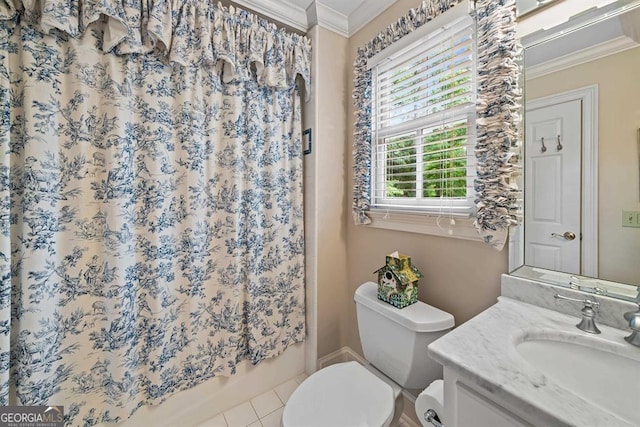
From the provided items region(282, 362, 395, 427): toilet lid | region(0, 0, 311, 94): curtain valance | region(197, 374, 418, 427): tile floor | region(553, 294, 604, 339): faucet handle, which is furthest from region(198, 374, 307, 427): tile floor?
region(0, 0, 311, 94): curtain valance

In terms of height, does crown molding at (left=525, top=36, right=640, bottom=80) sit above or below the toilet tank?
above

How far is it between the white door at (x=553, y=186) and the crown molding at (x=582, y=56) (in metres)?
0.12

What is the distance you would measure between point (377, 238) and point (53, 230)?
58.3 inches

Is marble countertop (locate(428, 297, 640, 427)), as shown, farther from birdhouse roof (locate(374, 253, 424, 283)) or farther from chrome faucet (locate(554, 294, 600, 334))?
birdhouse roof (locate(374, 253, 424, 283))

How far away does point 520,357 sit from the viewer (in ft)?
2.02

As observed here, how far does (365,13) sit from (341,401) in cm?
200

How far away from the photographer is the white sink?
0.60 m

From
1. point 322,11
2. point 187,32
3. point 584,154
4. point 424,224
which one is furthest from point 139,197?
point 584,154

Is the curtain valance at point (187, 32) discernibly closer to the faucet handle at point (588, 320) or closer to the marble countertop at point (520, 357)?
the marble countertop at point (520, 357)

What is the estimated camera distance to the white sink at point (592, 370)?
0.60 m

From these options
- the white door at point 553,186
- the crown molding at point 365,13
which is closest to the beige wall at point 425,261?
the crown molding at point 365,13

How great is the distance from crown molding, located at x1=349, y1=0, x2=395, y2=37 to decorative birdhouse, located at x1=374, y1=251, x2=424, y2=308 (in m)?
1.37

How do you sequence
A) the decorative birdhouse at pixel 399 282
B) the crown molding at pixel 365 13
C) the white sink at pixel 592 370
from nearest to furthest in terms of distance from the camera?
the white sink at pixel 592 370 < the decorative birdhouse at pixel 399 282 < the crown molding at pixel 365 13

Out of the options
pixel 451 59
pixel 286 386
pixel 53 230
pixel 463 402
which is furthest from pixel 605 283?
pixel 53 230
